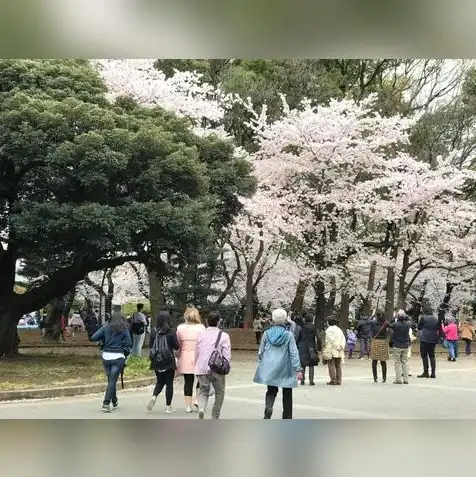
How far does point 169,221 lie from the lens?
14695 millimetres

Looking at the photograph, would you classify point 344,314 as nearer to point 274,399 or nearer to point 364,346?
point 364,346

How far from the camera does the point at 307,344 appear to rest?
12930mm

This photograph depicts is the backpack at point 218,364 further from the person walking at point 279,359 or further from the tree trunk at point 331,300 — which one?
the tree trunk at point 331,300

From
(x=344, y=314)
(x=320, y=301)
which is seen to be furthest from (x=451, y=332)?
(x=320, y=301)

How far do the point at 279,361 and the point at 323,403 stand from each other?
290cm

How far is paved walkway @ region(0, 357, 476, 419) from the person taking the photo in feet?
30.4

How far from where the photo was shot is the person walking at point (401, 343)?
13672mm

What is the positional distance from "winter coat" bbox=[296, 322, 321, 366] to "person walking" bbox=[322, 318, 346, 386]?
10.6 inches

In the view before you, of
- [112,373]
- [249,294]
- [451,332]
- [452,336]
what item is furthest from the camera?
[249,294]

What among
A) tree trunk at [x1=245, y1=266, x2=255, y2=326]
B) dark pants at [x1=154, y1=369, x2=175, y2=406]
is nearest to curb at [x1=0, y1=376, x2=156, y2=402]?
dark pants at [x1=154, y1=369, x2=175, y2=406]

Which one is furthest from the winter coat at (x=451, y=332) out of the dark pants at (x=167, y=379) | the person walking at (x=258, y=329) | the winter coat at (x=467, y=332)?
the dark pants at (x=167, y=379)

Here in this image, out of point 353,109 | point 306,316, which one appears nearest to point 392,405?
point 306,316
